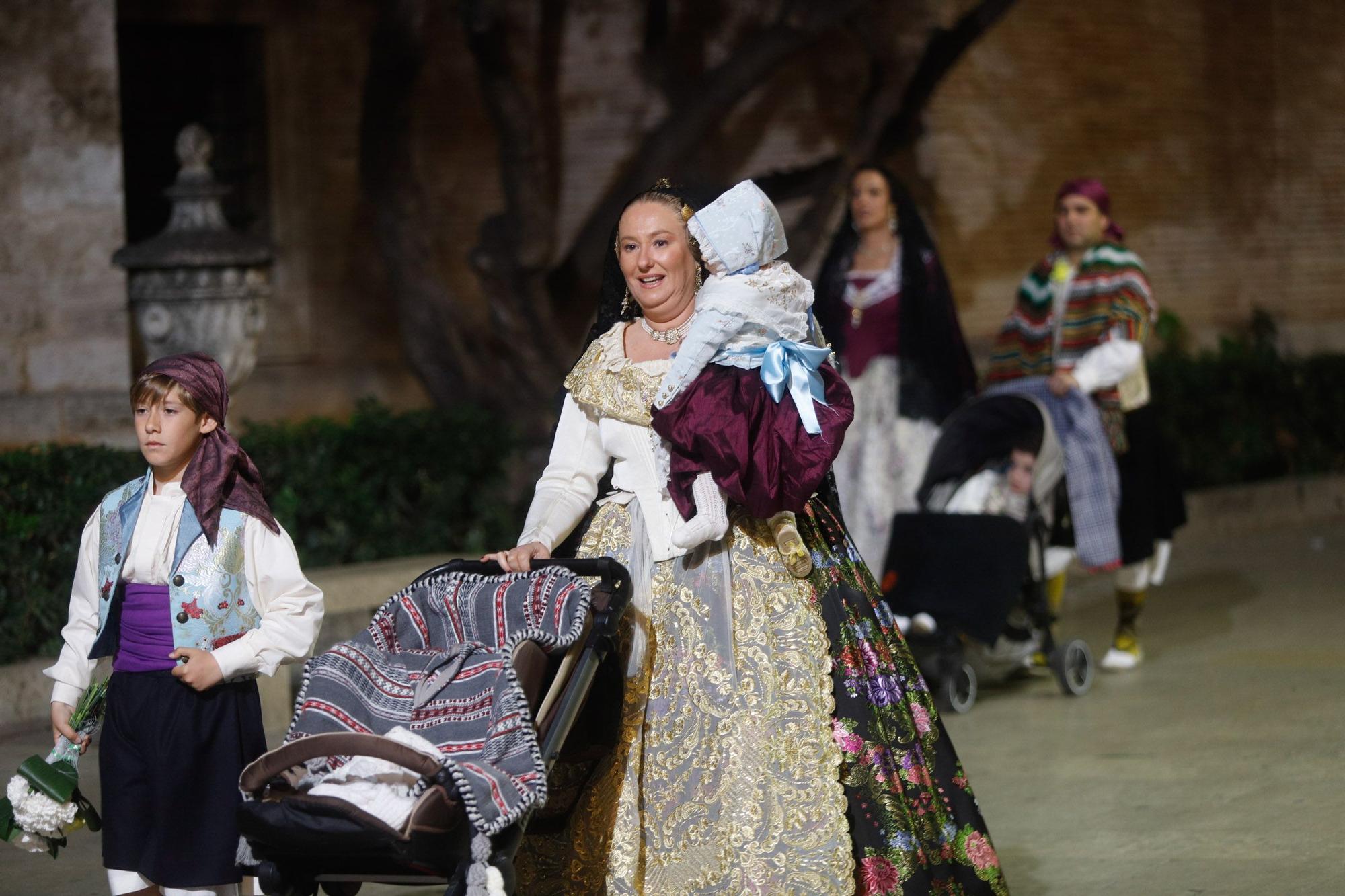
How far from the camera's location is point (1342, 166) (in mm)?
16594

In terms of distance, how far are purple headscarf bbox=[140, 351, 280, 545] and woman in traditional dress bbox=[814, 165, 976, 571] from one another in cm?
397

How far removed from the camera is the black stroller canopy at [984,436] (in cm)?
735

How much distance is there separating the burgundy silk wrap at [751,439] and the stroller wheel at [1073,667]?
3505 millimetres

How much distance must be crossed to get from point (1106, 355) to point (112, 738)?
473 cm

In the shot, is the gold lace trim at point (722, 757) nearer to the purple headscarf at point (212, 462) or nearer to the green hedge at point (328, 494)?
the purple headscarf at point (212, 462)

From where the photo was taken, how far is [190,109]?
444 inches

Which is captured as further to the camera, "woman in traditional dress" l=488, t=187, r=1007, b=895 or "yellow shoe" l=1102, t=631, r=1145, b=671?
"yellow shoe" l=1102, t=631, r=1145, b=671

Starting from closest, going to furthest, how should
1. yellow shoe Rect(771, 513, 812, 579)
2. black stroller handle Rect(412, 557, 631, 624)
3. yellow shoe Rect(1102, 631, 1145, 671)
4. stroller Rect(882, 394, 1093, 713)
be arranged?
black stroller handle Rect(412, 557, 631, 624), yellow shoe Rect(771, 513, 812, 579), stroller Rect(882, 394, 1093, 713), yellow shoe Rect(1102, 631, 1145, 671)

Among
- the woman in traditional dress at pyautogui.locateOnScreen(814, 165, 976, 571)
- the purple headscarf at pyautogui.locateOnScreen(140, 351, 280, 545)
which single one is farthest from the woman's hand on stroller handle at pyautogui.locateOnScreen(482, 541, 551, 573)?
the woman in traditional dress at pyautogui.locateOnScreen(814, 165, 976, 571)

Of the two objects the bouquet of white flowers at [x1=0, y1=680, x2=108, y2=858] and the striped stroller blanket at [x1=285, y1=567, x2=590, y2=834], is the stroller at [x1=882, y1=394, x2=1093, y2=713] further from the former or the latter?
the bouquet of white flowers at [x1=0, y1=680, x2=108, y2=858]

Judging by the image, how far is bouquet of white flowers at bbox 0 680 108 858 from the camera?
3959 mm

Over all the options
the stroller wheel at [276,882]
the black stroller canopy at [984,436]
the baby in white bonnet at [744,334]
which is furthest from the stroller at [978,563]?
the stroller wheel at [276,882]

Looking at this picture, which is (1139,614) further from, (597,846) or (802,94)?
(597,846)

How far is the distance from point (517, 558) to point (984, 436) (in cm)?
359
